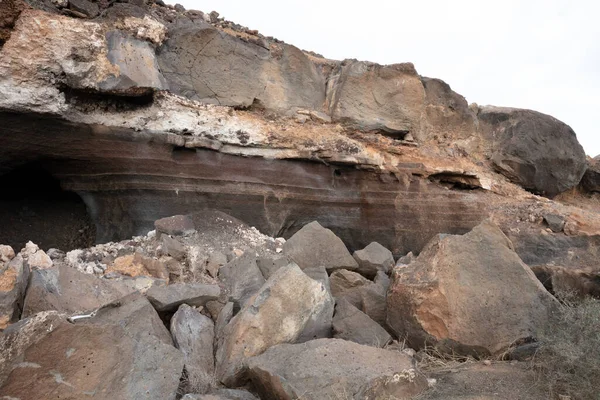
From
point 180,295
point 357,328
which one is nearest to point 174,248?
point 180,295

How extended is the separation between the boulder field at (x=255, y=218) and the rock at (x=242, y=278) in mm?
26

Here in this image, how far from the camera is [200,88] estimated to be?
6836 mm

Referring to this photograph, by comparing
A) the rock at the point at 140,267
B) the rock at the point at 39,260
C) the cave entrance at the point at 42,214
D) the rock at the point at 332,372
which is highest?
the rock at the point at 332,372

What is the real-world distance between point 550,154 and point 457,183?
190 cm

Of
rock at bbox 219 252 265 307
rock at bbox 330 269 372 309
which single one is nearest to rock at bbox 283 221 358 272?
rock at bbox 330 269 372 309

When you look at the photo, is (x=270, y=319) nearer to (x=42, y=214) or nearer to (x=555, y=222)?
(x=42, y=214)

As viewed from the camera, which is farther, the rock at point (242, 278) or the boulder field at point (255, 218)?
the rock at point (242, 278)

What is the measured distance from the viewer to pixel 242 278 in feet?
15.4

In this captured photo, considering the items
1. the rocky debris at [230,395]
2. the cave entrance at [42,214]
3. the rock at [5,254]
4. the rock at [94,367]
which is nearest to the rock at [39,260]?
the rock at [5,254]

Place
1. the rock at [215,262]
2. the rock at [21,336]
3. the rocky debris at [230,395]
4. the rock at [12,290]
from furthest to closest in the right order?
the rock at [215,262] < the rock at [12,290] < the rocky debris at [230,395] < the rock at [21,336]

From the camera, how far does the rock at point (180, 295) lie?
13.0ft

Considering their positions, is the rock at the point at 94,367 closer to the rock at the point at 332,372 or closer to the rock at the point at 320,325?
the rock at the point at 332,372

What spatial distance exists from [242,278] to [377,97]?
13.3ft

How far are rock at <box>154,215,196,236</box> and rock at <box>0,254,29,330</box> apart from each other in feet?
6.21
